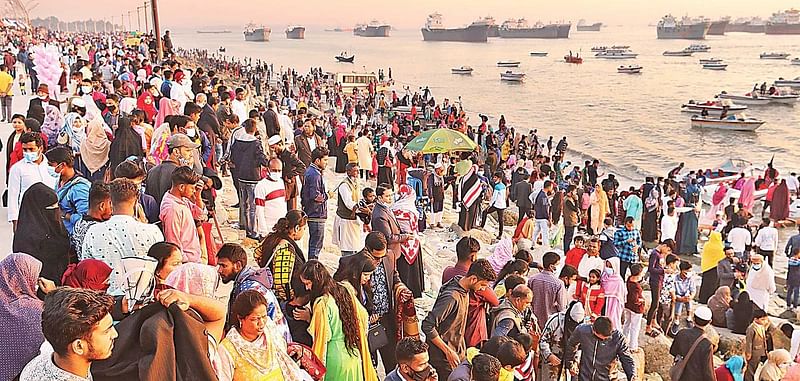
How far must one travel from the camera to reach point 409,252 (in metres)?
5.77

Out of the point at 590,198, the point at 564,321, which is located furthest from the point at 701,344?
the point at 590,198

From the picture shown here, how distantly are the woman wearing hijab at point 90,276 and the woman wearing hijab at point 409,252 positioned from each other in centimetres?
276

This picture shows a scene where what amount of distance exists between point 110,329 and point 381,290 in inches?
82.1

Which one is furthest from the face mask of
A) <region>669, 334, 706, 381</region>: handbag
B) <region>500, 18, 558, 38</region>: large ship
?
<region>500, 18, 558, 38</region>: large ship

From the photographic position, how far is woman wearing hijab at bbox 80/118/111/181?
652 cm

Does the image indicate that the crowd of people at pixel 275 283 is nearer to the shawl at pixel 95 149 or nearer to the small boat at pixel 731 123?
the shawl at pixel 95 149

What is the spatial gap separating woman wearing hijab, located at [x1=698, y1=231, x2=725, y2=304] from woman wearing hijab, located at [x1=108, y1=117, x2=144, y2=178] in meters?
6.59

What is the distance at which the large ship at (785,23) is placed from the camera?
178m

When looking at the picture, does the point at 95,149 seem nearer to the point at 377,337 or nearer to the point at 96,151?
the point at 96,151

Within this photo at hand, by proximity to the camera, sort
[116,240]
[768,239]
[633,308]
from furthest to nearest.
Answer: [768,239] < [633,308] < [116,240]

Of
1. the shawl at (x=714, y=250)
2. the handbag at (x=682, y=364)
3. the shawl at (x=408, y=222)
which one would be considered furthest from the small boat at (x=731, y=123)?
the handbag at (x=682, y=364)

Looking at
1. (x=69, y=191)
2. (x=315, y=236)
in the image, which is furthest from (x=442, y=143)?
(x=69, y=191)

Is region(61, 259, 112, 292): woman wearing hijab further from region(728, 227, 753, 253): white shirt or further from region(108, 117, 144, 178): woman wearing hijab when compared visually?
region(728, 227, 753, 253): white shirt

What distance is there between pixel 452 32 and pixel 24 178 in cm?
17624
